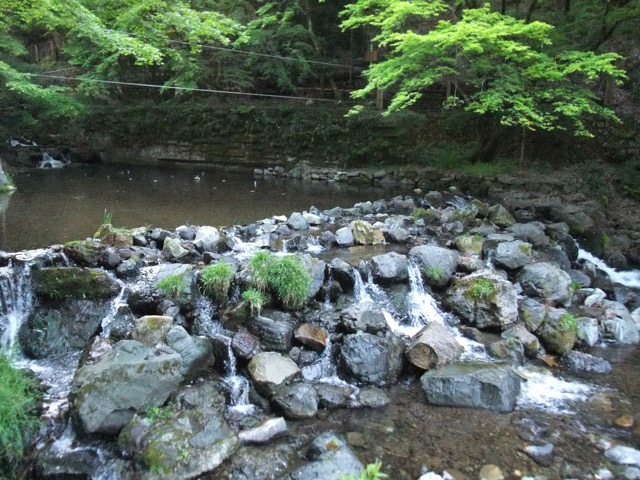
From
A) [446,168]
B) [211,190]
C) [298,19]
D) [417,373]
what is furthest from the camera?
[298,19]

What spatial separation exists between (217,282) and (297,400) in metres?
1.94

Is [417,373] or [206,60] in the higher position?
[206,60]

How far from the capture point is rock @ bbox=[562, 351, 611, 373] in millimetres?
5215

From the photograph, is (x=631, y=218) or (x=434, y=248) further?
(x=631, y=218)

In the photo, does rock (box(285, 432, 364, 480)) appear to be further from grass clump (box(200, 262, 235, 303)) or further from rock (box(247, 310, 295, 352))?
grass clump (box(200, 262, 235, 303))

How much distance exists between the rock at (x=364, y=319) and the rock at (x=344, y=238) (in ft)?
7.86

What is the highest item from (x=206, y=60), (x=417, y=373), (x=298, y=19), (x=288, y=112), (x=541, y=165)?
(x=298, y=19)

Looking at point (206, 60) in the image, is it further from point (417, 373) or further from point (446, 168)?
point (417, 373)

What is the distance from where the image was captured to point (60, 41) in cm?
2169

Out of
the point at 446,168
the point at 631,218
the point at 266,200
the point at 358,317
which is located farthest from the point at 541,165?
the point at 358,317

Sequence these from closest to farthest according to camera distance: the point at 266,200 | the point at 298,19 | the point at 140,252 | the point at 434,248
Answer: the point at 140,252
the point at 434,248
the point at 266,200
the point at 298,19

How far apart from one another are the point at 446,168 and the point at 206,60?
10291 mm

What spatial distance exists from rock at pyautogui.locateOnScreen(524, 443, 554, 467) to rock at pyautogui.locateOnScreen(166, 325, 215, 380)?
3.15 meters

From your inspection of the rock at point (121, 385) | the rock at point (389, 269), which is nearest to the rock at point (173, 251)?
the rock at point (121, 385)
